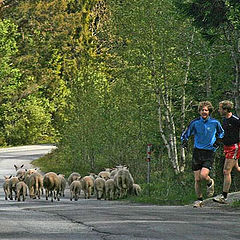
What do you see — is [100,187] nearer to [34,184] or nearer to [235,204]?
[34,184]

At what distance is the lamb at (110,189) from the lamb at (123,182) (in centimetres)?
22

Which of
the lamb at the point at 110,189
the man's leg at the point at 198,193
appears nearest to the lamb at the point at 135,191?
the lamb at the point at 110,189

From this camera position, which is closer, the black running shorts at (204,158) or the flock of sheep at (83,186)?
the black running shorts at (204,158)

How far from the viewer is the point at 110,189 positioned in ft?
83.6

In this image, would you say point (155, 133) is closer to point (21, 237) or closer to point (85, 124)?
point (85, 124)

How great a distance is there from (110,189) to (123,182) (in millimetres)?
618

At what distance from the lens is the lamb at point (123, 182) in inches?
989

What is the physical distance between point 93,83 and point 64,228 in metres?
30.8

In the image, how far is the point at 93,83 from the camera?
4234 centimetres

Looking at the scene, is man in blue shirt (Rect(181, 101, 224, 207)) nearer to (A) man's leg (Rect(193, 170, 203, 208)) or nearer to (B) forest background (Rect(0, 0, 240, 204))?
(A) man's leg (Rect(193, 170, 203, 208))

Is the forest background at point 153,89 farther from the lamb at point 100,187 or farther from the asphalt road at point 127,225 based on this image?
the asphalt road at point 127,225

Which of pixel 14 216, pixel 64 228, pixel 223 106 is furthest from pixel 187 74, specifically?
pixel 64 228

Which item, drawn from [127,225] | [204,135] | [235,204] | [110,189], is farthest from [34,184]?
[127,225]

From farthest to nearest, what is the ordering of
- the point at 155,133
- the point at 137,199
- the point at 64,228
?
1. the point at 155,133
2. the point at 137,199
3. the point at 64,228
